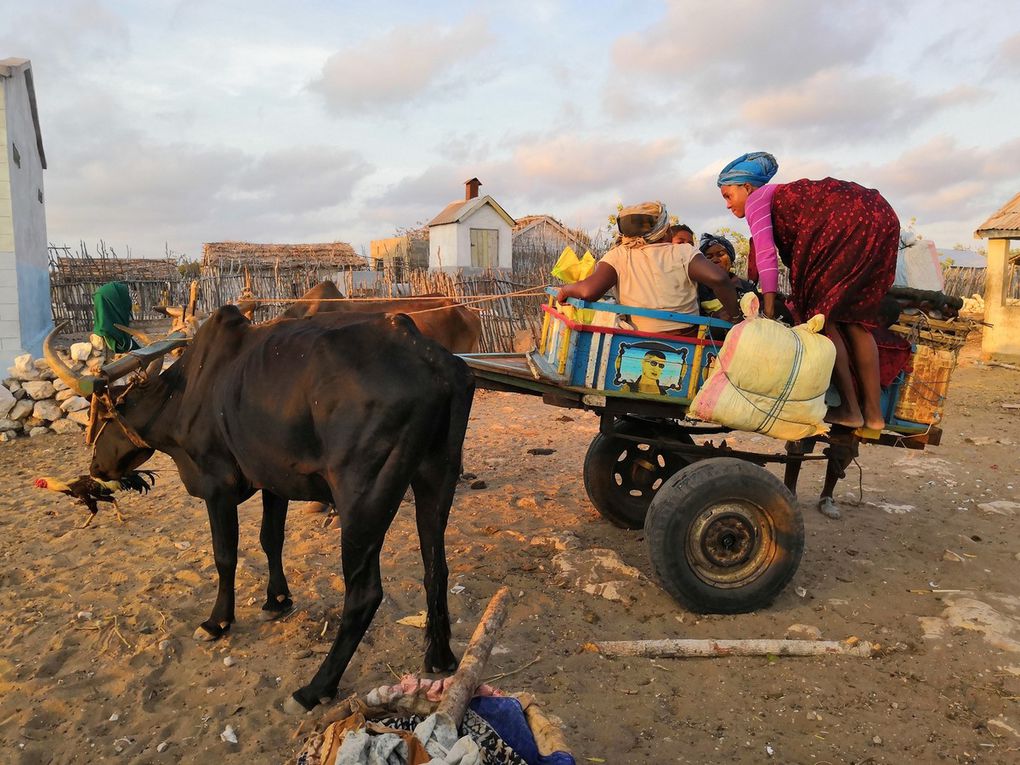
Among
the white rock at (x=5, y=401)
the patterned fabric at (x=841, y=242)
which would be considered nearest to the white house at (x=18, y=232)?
the white rock at (x=5, y=401)

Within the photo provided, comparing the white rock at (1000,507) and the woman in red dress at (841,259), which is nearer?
the woman in red dress at (841,259)

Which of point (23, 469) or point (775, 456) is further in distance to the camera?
point (23, 469)

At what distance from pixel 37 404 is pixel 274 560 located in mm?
6896

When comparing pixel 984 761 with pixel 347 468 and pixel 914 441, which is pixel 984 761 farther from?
pixel 347 468

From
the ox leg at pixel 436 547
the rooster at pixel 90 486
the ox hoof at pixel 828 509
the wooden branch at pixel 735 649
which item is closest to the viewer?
the ox leg at pixel 436 547

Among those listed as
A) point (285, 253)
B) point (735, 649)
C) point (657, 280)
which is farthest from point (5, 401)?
point (285, 253)

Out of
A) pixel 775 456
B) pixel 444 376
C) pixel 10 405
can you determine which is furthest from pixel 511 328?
pixel 444 376

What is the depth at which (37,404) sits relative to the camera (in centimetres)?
887

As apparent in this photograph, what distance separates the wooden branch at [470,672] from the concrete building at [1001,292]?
599 inches

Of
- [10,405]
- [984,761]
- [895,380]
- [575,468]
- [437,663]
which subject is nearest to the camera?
[984,761]

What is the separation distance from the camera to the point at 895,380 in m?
4.38

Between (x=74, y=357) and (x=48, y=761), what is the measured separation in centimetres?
785

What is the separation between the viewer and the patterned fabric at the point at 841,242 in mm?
4008

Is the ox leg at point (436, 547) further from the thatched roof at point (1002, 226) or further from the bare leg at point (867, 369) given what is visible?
the thatched roof at point (1002, 226)
